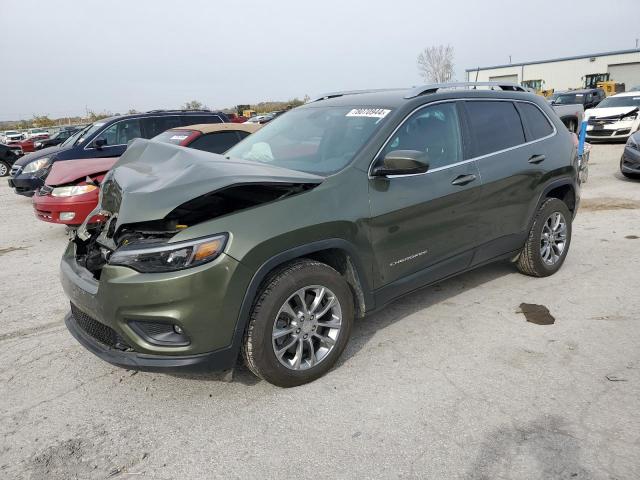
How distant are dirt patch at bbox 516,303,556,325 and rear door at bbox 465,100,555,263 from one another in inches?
19.8

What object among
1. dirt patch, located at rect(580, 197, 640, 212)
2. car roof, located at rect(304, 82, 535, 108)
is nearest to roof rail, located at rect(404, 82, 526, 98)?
car roof, located at rect(304, 82, 535, 108)

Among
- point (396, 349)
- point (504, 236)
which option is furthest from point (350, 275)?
point (504, 236)

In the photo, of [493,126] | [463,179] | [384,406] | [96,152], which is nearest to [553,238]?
[493,126]

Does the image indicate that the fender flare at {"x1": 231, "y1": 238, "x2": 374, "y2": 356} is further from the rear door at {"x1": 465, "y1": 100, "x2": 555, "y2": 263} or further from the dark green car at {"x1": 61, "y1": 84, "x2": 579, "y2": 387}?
the rear door at {"x1": 465, "y1": 100, "x2": 555, "y2": 263}

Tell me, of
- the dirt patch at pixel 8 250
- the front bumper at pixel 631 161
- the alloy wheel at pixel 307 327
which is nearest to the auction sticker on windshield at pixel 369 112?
the alloy wheel at pixel 307 327

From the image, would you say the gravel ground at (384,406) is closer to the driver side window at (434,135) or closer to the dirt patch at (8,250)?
the driver side window at (434,135)

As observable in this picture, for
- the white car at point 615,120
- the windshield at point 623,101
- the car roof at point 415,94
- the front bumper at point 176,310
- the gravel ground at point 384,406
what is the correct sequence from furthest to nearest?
the windshield at point 623,101 → the white car at point 615,120 → the car roof at point 415,94 → the front bumper at point 176,310 → the gravel ground at point 384,406

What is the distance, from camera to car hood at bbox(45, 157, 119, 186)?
6.53m

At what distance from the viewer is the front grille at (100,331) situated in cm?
285

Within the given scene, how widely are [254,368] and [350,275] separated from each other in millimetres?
847

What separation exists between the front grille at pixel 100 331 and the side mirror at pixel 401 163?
6.06 ft

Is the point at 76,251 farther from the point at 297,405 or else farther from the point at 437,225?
the point at 437,225

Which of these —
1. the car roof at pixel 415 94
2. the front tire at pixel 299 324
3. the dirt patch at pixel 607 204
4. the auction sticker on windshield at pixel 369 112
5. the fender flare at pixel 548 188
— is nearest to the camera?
the front tire at pixel 299 324

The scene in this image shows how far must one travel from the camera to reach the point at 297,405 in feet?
9.62
